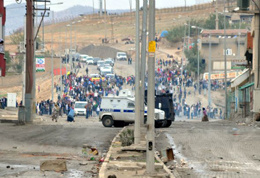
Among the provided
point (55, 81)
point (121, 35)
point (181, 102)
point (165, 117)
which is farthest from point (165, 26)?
point (165, 117)

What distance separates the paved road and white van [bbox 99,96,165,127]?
10885mm

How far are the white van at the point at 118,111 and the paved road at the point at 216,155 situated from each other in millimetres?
10885

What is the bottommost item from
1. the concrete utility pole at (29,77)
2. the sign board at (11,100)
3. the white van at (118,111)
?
the sign board at (11,100)

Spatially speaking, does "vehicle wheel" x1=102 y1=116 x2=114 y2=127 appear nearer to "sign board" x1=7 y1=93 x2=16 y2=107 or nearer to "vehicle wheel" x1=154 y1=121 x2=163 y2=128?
"vehicle wheel" x1=154 y1=121 x2=163 y2=128

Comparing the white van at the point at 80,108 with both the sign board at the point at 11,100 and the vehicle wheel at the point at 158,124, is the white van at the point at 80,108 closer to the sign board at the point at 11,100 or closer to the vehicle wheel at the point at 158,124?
the sign board at the point at 11,100

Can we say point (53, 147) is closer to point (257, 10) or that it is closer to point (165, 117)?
point (165, 117)

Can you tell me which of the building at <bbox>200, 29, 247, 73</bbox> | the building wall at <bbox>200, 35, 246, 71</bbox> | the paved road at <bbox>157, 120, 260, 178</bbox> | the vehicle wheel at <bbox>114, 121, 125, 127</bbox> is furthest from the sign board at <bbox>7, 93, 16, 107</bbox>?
the building wall at <bbox>200, 35, 246, 71</bbox>

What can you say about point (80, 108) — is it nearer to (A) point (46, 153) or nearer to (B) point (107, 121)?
(B) point (107, 121)

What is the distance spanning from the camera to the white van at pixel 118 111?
126ft

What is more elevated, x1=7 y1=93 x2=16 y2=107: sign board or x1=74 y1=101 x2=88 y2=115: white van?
x1=7 y1=93 x2=16 y2=107: sign board

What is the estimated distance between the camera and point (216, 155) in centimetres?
1969

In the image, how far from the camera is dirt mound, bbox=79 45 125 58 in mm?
149125

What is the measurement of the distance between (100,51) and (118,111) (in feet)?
379

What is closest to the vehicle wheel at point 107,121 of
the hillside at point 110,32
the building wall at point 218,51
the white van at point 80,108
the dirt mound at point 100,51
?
the white van at point 80,108
